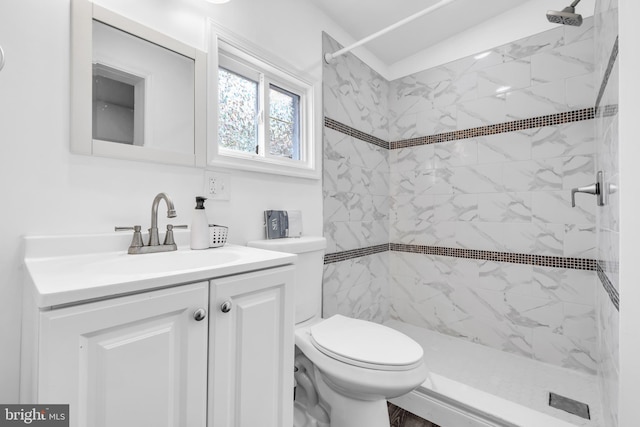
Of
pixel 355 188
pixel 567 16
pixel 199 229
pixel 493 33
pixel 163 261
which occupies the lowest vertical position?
pixel 163 261

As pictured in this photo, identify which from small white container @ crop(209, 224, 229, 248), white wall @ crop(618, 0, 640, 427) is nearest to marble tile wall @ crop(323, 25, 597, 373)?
small white container @ crop(209, 224, 229, 248)

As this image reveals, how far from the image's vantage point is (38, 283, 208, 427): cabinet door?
562mm

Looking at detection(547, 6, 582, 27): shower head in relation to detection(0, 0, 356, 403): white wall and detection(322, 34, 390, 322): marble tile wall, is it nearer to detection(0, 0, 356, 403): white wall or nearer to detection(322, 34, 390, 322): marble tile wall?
detection(322, 34, 390, 322): marble tile wall

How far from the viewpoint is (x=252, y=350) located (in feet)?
2.85

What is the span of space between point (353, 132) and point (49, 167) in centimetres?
178

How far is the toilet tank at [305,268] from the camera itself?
1.43 metres

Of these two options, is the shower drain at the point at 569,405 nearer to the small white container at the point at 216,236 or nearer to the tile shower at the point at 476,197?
the tile shower at the point at 476,197

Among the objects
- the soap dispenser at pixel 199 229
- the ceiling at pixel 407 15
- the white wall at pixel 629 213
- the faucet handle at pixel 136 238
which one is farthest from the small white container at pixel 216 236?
the ceiling at pixel 407 15

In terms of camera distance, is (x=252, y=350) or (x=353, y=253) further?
(x=353, y=253)

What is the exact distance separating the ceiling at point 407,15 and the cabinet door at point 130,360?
2043mm

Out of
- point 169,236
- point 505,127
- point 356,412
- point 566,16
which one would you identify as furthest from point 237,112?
point 505,127

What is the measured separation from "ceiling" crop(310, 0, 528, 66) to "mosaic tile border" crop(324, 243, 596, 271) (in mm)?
1653

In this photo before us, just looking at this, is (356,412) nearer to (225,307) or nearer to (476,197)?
(225,307)

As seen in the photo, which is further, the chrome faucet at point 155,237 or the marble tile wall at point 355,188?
the marble tile wall at point 355,188
